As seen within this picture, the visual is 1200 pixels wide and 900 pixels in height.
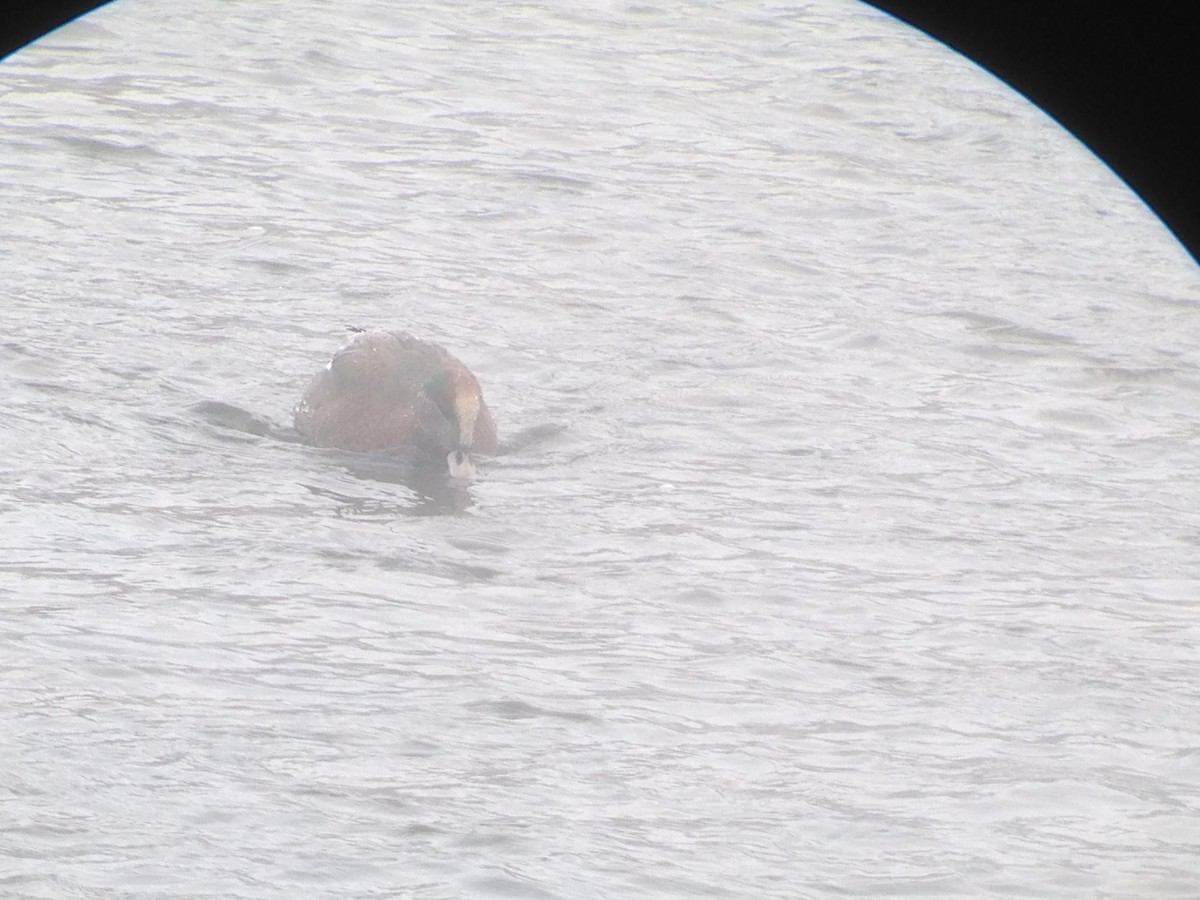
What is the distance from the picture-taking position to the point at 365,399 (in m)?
9.62

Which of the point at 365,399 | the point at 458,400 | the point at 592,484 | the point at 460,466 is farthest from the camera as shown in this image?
the point at 365,399

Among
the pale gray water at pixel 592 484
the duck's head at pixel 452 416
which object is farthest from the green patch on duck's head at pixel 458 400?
the pale gray water at pixel 592 484

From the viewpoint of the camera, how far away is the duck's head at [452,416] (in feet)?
30.1

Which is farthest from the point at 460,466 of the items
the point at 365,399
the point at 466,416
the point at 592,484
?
the point at 365,399

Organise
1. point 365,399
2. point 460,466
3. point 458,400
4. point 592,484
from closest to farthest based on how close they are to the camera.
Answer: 1. point 592,484
2. point 460,466
3. point 458,400
4. point 365,399

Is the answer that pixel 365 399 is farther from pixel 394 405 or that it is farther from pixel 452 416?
pixel 452 416

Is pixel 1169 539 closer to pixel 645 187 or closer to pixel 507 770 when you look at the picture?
pixel 507 770

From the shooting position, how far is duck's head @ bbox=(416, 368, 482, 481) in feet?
30.1

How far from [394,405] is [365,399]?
16 cm

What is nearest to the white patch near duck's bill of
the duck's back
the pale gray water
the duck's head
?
the duck's head

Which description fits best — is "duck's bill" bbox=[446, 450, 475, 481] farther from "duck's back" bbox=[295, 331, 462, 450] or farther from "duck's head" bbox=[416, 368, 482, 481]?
"duck's back" bbox=[295, 331, 462, 450]

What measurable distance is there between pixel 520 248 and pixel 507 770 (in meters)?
6.89

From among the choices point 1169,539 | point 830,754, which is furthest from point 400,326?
point 830,754

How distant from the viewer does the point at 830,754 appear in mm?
6262
